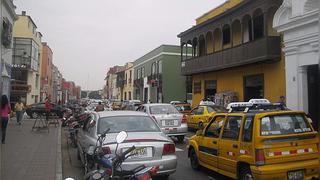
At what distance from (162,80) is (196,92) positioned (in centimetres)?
1200

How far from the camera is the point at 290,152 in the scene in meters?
7.16

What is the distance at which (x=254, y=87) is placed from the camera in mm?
24031

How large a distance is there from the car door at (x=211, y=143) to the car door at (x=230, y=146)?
9.9 inches

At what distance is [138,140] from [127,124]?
3.54 feet

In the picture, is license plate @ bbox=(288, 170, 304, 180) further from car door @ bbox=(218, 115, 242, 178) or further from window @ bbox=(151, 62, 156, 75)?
window @ bbox=(151, 62, 156, 75)

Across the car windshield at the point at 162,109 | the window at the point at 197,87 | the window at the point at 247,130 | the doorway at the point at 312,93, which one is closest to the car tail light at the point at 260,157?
the window at the point at 247,130

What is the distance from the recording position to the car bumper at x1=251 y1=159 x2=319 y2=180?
685 centimetres

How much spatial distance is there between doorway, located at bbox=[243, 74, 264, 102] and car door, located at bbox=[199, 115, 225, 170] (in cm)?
1417

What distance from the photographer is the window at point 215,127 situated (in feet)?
28.8

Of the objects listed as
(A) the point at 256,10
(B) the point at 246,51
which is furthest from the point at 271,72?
(A) the point at 256,10

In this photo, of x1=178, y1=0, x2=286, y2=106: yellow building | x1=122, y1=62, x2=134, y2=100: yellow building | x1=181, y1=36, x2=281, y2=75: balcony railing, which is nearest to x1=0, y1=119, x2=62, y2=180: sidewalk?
x1=181, y1=36, x2=281, y2=75: balcony railing

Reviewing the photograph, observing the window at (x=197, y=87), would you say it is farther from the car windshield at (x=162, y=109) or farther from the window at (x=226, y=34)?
the car windshield at (x=162, y=109)

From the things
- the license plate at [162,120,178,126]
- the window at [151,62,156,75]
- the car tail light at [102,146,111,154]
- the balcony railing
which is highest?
the window at [151,62,156,75]

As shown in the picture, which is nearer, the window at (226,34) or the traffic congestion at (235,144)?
the traffic congestion at (235,144)
